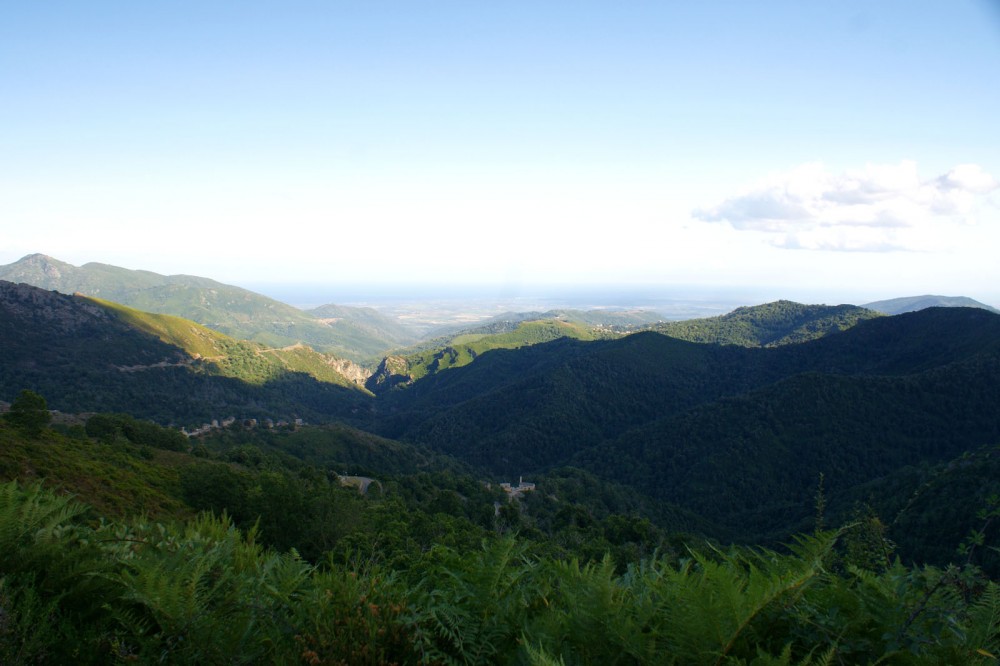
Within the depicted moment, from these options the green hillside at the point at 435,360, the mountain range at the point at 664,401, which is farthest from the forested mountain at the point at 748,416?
the green hillside at the point at 435,360

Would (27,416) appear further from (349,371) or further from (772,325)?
(772,325)

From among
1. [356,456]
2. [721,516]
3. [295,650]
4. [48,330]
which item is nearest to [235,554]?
[295,650]

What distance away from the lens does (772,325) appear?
163250 mm

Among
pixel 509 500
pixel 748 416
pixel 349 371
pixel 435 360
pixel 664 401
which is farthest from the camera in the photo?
pixel 435 360

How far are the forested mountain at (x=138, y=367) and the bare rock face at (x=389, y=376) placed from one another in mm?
37337

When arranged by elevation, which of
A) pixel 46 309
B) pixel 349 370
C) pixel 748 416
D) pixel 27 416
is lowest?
pixel 349 370

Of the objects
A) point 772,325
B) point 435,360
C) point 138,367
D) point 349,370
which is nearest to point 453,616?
point 138,367

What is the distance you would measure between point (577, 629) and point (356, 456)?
65.1m

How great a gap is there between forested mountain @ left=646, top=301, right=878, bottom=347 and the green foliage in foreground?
146694 mm

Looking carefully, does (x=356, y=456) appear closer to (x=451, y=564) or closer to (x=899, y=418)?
(x=451, y=564)

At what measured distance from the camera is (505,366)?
15375cm

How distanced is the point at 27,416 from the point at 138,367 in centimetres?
7664

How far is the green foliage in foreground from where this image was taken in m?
2.44

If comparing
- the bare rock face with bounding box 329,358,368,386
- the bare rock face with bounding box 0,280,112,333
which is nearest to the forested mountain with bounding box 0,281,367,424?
the bare rock face with bounding box 0,280,112,333
